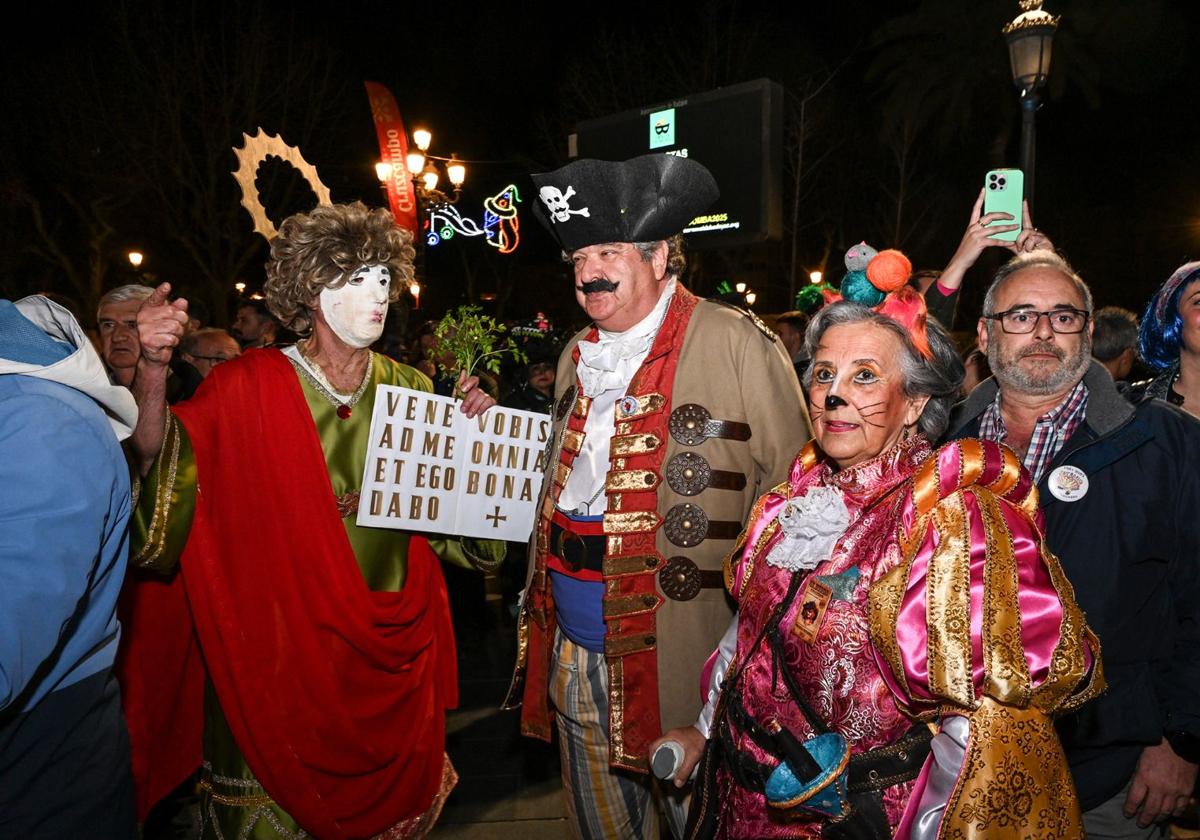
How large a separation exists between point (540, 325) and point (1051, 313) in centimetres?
526

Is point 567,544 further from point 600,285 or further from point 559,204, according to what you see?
point 559,204

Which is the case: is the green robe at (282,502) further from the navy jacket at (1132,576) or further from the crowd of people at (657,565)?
the navy jacket at (1132,576)

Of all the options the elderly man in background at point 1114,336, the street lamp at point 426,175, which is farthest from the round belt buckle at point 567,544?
the street lamp at point 426,175

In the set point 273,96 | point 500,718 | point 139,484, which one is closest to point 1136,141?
point 273,96

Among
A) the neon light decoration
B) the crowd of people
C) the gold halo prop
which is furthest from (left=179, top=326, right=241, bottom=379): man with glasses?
the neon light decoration

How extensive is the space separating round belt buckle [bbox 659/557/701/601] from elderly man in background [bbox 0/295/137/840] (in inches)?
60.1

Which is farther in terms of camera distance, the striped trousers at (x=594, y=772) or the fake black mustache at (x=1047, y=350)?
the striped trousers at (x=594, y=772)

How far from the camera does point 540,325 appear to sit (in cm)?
727

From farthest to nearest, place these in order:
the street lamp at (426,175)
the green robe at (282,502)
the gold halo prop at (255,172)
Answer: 1. the street lamp at (426,175)
2. the gold halo prop at (255,172)
3. the green robe at (282,502)

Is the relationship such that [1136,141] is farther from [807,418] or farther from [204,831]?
[204,831]

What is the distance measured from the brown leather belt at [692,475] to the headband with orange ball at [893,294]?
2.50 ft

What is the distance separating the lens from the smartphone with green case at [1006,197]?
2.78 metres

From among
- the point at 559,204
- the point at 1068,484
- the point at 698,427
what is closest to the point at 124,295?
the point at 559,204

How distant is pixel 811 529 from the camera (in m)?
1.87
